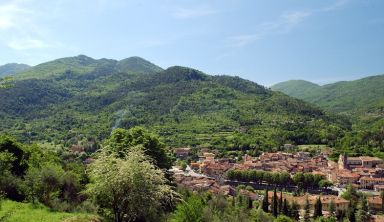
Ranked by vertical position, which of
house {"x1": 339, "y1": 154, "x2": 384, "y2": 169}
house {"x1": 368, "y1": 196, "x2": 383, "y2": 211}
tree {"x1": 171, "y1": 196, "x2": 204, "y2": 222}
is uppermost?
tree {"x1": 171, "y1": 196, "x2": 204, "y2": 222}

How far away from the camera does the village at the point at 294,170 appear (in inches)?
2970

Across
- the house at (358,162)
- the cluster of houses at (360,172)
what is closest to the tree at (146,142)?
the cluster of houses at (360,172)

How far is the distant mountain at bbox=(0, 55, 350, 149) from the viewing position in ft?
393

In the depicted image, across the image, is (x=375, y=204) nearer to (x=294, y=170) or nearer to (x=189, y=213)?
(x=294, y=170)

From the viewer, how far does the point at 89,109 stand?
16438 centimetres

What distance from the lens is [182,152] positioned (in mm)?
104312

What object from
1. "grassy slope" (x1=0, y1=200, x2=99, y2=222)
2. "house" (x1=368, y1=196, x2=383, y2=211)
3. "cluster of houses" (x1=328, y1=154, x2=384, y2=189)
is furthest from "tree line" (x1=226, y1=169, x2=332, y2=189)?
"grassy slope" (x1=0, y1=200, x2=99, y2=222)

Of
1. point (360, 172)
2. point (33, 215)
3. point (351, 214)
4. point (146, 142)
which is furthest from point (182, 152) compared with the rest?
point (33, 215)

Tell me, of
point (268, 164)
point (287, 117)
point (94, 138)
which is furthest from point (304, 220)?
point (287, 117)

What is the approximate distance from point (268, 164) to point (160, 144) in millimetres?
64183

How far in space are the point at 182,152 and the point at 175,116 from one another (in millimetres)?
44743

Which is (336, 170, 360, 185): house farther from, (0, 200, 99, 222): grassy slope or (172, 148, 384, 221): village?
(0, 200, 99, 222): grassy slope

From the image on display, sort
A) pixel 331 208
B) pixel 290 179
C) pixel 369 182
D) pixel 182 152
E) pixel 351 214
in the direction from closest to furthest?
pixel 351 214 → pixel 331 208 → pixel 290 179 → pixel 369 182 → pixel 182 152

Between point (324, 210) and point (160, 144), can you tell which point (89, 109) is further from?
point (160, 144)
